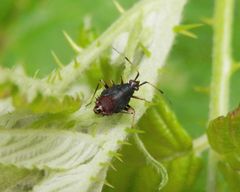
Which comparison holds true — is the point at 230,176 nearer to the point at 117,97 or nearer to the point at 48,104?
the point at 117,97

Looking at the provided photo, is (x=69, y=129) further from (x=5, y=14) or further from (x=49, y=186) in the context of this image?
(x=5, y=14)

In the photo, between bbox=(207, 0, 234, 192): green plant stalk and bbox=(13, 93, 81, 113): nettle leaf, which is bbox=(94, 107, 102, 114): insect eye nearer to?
bbox=(13, 93, 81, 113): nettle leaf

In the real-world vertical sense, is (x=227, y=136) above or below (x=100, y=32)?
above

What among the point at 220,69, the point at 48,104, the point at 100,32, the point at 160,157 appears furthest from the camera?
the point at 100,32

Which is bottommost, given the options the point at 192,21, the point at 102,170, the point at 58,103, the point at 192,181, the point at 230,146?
the point at 192,21

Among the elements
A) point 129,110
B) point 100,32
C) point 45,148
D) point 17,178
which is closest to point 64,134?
point 45,148

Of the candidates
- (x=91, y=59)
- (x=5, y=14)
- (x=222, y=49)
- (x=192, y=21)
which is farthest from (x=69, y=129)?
(x=5, y=14)
